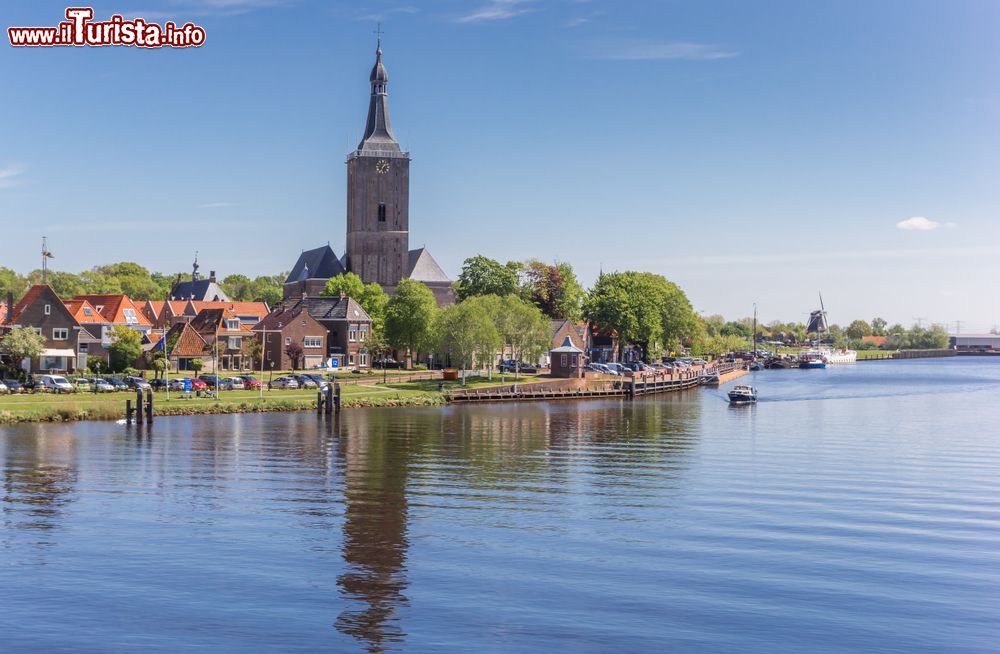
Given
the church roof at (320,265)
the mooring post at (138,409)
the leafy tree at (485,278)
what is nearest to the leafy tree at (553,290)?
the leafy tree at (485,278)

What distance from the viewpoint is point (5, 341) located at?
92000 millimetres

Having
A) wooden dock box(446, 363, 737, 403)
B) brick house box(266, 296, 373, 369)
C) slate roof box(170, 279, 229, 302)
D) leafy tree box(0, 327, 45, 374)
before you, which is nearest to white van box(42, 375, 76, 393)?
leafy tree box(0, 327, 45, 374)

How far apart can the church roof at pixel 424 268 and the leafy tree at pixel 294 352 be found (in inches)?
1743

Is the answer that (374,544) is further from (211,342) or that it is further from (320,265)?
(320,265)

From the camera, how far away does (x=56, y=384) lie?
281 feet

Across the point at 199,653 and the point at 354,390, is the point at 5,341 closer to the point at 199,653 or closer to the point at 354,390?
the point at 354,390

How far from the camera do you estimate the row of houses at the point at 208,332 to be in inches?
4028

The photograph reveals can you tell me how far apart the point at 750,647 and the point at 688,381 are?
118 metres

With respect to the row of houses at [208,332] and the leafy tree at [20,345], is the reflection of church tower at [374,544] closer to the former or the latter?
the leafy tree at [20,345]

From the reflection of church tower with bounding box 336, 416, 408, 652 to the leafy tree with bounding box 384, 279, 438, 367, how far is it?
215 feet

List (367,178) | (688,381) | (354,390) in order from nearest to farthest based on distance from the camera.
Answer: (354,390) → (688,381) → (367,178)

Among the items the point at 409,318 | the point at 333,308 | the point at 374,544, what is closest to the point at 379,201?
the point at 333,308

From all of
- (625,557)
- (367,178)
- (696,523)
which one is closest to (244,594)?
(625,557)

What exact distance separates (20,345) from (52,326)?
1002cm
